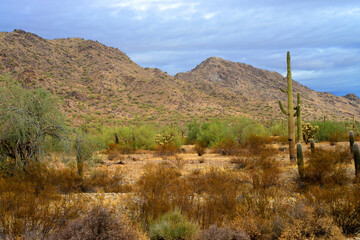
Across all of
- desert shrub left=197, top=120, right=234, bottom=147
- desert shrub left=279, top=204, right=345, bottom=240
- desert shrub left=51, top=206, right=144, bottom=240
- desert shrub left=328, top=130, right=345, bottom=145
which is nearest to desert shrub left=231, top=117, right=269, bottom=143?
desert shrub left=197, top=120, right=234, bottom=147

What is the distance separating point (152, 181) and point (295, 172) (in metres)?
6.78

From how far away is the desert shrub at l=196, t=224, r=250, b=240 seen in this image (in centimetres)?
536

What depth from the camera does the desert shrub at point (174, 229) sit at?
5996mm

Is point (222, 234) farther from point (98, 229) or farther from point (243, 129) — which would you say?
point (243, 129)

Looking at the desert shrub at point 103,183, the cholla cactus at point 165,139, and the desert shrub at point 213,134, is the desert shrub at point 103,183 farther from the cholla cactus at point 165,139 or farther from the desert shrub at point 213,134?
the desert shrub at point 213,134

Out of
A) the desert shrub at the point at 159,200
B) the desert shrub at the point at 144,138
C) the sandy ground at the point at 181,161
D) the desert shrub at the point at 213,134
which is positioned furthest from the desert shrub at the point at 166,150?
the desert shrub at the point at 159,200

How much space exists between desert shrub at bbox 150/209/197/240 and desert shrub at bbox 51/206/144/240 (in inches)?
28.8

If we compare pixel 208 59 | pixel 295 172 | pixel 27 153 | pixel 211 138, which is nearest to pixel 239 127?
pixel 211 138

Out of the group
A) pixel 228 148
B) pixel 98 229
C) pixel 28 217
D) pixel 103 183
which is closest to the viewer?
pixel 98 229

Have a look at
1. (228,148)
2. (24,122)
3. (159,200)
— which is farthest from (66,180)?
(228,148)

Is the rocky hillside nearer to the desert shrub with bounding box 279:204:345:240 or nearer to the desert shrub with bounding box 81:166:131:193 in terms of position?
the desert shrub with bounding box 81:166:131:193

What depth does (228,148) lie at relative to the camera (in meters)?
22.3

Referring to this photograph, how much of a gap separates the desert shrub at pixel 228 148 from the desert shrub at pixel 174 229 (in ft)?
50.3

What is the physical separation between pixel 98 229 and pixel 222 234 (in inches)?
83.2
